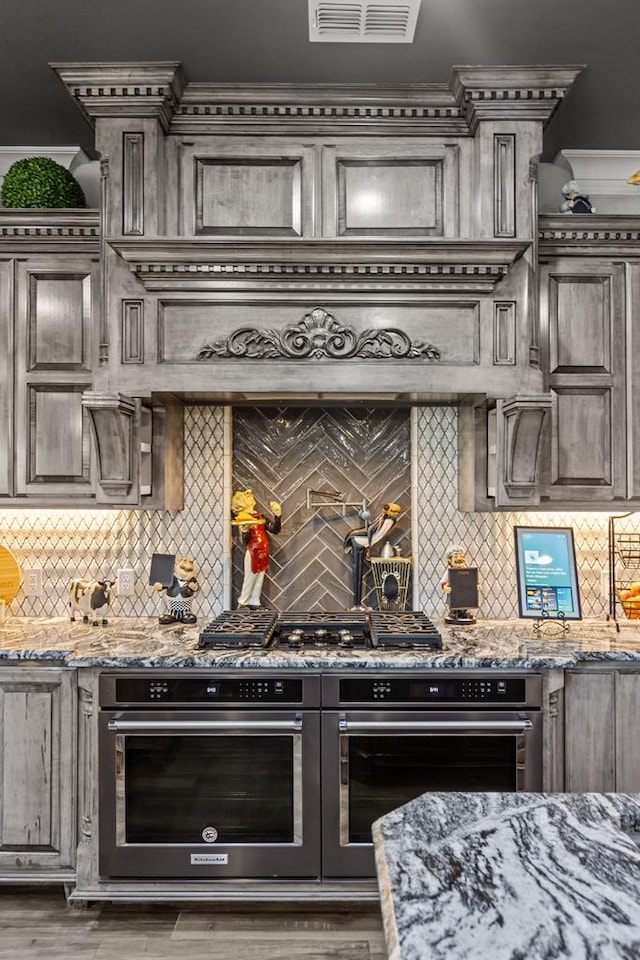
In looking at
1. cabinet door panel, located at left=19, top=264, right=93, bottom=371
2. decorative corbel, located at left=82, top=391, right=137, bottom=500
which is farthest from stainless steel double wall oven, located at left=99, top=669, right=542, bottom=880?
cabinet door panel, located at left=19, top=264, right=93, bottom=371

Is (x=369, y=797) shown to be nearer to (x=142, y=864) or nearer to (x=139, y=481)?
(x=142, y=864)

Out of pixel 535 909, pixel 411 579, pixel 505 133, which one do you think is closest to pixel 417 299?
pixel 505 133

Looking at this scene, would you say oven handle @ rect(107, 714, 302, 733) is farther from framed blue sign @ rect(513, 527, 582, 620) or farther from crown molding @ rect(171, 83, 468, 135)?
crown molding @ rect(171, 83, 468, 135)

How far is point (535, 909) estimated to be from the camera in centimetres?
82

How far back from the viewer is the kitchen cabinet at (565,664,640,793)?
243 centimetres

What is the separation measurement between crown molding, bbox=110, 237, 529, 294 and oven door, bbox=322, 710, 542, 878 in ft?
5.46

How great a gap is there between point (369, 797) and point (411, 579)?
1.04 metres

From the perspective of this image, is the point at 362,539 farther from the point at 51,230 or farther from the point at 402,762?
the point at 51,230

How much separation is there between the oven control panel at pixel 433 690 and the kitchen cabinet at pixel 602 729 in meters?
0.26

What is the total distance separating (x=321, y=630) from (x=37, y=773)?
3.90 ft

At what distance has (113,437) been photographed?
2.62m

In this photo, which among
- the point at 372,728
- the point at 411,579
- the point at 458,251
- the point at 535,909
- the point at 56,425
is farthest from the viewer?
the point at 411,579

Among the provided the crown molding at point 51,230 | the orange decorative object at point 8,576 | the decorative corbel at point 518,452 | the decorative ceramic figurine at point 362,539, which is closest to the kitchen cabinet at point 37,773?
the orange decorative object at point 8,576

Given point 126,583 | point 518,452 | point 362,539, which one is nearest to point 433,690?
point 362,539
